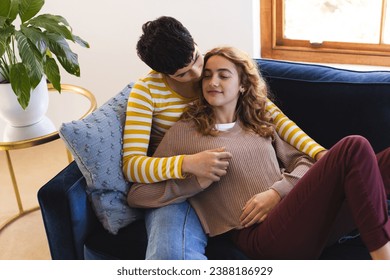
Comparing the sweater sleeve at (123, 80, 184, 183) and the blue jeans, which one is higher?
the sweater sleeve at (123, 80, 184, 183)

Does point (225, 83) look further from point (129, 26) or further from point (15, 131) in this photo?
point (129, 26)

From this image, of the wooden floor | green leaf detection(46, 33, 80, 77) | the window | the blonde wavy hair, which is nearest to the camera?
the blonde wavy hair

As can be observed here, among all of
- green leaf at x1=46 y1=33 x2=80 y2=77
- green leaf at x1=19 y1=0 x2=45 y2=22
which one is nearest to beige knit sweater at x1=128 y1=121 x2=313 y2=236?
green leaf at x1=46 y1=33 x2=80 y2=77

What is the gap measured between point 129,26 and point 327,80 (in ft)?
3.74

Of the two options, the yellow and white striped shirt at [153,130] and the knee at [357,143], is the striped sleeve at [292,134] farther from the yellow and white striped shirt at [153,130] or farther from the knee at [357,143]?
the knee at [357,143]

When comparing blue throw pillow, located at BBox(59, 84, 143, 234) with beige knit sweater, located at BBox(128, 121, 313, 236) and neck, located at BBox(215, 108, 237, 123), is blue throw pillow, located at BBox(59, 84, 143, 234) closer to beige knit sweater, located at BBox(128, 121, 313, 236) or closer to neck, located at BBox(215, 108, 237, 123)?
beige knit sweater, located at BBox(128, 121, 313, 236)

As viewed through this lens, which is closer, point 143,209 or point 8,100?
point 143,209

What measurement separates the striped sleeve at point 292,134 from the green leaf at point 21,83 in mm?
795

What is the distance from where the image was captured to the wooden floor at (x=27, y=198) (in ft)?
6.54

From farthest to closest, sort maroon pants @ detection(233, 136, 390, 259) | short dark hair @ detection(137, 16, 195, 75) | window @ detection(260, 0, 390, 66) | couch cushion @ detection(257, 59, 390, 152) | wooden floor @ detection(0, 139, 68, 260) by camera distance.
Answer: window @ detection(260, 0, 390, 66), wooden floor @ detection(0, 139, 68, 260), couch cushion @ detection(257, 59, 390, 152), short dark hair @ detection(137, 16, 195, 75), maroon pants @ detection(233, 136, 390, 259)

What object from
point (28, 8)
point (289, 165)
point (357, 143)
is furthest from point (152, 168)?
point (28, 8)

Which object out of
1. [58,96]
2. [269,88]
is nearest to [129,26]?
[58,96]

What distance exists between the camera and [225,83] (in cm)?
148

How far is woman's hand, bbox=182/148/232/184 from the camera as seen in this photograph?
1388 mm
